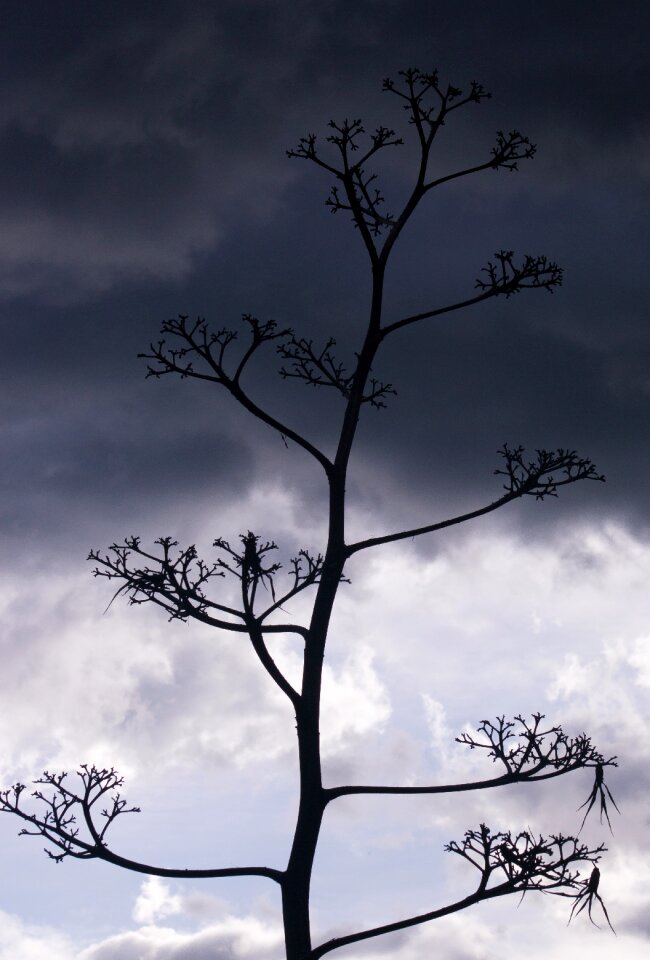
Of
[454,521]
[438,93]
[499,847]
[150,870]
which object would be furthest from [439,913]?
[438,93]

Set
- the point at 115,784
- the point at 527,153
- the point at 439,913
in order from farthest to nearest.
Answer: the point at 527,153, the point at 115,784, the point at 439,913

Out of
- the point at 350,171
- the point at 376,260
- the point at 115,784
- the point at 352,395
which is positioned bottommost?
the point at 115,784

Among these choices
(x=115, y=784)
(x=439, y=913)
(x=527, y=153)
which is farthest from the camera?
(x=527, y=153)

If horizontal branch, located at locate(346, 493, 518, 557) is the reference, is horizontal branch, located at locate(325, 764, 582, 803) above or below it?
below

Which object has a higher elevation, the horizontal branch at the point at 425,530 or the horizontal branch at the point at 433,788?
the horizontal branch at the point at 425,530

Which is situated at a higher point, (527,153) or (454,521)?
(527,153)

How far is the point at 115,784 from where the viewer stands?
40.6ft

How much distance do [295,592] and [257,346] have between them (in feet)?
8.93

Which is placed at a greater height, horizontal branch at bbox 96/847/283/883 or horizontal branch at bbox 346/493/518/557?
horizontal branch at bbox 346/493/518/557

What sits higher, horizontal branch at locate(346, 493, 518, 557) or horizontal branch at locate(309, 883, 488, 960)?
horizontal branch at locate(346, 493, 518, 557)

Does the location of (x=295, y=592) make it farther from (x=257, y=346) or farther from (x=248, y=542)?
(x=257, y=346)

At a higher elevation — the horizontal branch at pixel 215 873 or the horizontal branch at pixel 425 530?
the horizontal branch at pixel 425 530

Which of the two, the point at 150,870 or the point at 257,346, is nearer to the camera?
the point at 150,870

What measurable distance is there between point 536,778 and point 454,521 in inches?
109
